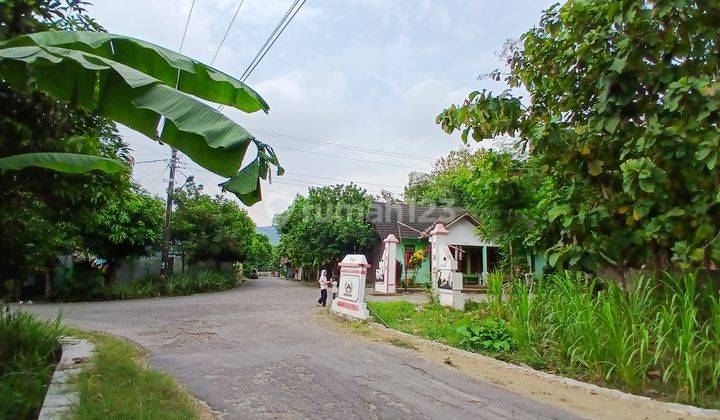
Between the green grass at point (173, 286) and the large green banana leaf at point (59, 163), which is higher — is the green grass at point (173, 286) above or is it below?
below

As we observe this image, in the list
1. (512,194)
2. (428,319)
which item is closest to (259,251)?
(428,319)

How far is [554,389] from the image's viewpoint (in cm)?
616

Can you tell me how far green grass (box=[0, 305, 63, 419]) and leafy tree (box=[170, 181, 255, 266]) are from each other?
2003 cm

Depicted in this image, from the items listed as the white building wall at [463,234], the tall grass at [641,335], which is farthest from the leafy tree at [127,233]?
the tall grass at [641,335]

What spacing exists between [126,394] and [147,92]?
3180mm

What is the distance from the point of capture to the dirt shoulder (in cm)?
516

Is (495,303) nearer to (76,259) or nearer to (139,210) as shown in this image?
(139,210)

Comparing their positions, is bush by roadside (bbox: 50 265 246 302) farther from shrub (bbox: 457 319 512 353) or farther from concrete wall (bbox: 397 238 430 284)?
shrub (bbox: 457 319 512 353)

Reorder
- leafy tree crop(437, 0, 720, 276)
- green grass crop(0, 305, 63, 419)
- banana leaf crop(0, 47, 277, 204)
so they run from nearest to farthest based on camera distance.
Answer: banana leaf crop(0, 47, 277, 204)
green grass crop(0, 305, 63, 419)
leafy tree crop(437, 0, 720, 276)

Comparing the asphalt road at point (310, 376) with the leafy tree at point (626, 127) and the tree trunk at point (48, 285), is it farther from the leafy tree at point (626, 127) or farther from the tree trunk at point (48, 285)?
the tree trunk at point (48, 285)

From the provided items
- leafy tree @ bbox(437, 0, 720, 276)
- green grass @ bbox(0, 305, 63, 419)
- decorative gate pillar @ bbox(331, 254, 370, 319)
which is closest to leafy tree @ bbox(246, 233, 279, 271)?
decorative gate pillar @ bbox(331, 254, 370, 319)

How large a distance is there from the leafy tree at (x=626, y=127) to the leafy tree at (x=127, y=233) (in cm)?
1735

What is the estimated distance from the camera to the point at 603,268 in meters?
7.87

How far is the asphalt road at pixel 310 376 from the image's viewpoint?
5.24m
